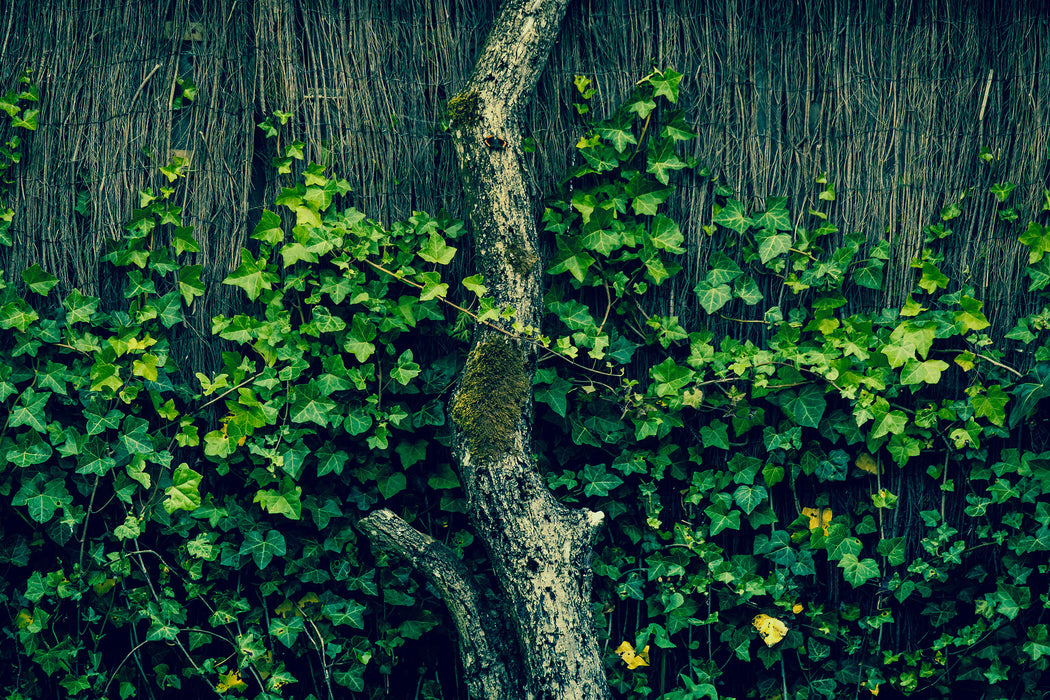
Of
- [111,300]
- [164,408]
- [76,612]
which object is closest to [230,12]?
[111,300]

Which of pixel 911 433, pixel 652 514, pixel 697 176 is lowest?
pixel 652 514

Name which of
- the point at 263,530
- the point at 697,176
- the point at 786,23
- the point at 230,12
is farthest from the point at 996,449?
the point at 230,12

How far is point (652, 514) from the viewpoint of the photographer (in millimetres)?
2369

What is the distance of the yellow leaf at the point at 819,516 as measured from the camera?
7.89ft

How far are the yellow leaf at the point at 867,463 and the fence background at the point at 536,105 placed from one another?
0.54 meters

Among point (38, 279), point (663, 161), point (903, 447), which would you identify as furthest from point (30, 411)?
point (903, 447)

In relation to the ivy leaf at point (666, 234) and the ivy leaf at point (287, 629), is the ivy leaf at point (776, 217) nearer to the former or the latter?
the ivy leaf at point (666, 234)

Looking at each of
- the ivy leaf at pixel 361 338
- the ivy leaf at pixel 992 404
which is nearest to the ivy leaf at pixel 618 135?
the ivy leaf at pixel 361 338

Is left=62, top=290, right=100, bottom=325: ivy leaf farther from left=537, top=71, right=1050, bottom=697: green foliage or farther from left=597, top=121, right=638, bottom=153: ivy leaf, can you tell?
left=597, top=121, right=638, bottom=153: ivy leaf

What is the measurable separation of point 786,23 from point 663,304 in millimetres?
1006

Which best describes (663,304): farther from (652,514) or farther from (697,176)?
(652,514)

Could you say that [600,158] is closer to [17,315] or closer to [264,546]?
[264,546]

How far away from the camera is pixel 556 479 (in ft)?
7.73

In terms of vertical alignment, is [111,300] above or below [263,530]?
above
